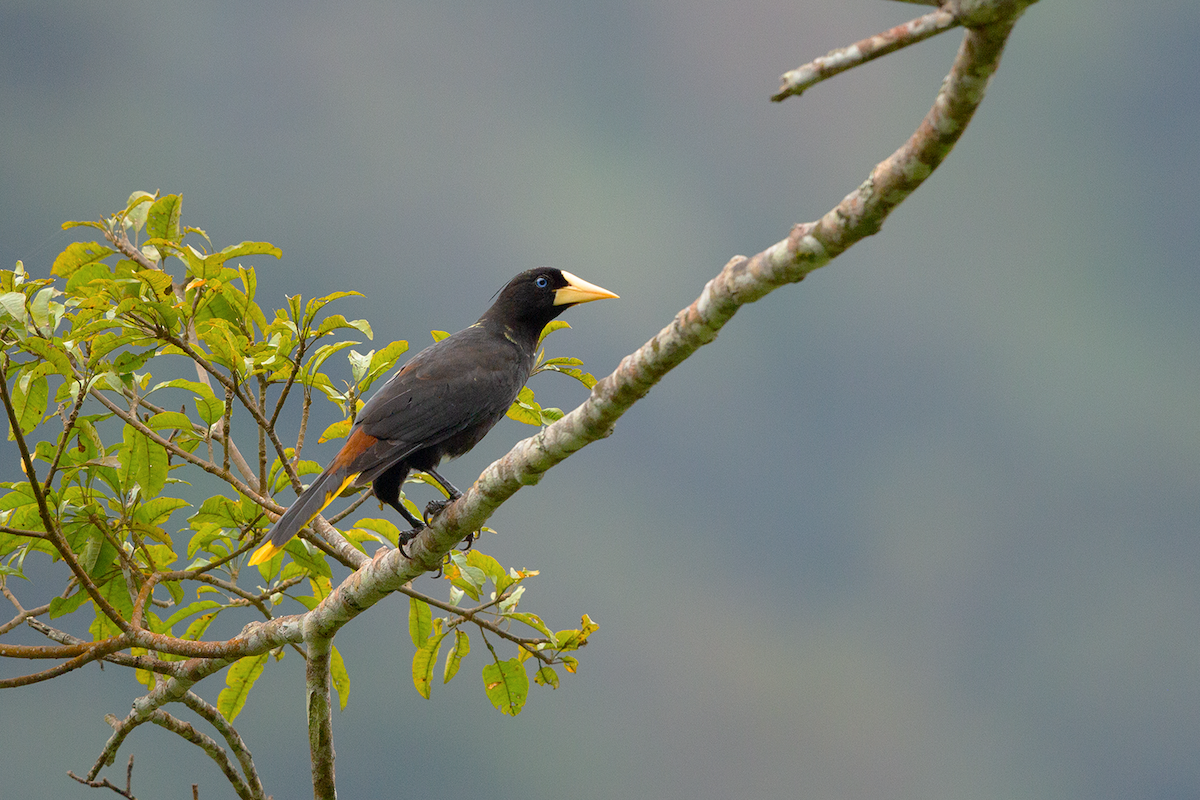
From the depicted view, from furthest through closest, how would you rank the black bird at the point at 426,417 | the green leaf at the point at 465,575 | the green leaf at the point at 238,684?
the green leaf at the point at 238,684 < the black bird at the point at 426,417 < the green leaf at the point at 465,575

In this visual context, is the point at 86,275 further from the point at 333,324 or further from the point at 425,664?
the point at 425,664

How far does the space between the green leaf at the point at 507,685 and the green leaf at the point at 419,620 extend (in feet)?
0.71

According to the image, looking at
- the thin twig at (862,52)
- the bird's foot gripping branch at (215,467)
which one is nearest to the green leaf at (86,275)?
the bird's foot gripping branch at (215,467)

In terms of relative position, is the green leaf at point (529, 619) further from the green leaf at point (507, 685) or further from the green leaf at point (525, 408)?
the green leaf at point (525, 408)

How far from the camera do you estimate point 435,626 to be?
3152 millimetres

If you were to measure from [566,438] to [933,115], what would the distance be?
98 cm

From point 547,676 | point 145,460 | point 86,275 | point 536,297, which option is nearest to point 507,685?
point 547,676

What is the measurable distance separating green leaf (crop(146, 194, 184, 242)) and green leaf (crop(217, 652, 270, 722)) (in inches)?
49.5

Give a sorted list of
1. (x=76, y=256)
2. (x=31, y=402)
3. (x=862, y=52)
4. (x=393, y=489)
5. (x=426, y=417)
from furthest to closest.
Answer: (x=393, y=489) → (x=426, y=417) → (x=76, y=256) → (x=31, y=402) → (x=862, y=52)

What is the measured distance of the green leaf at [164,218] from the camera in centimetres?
294

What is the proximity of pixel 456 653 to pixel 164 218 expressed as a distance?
1.48 metres

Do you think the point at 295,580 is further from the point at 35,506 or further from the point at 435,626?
the point at 35,506

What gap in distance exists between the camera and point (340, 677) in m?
3.16

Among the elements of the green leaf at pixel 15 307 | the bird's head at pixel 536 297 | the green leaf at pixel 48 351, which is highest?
the bird's head at pixel 536 297
